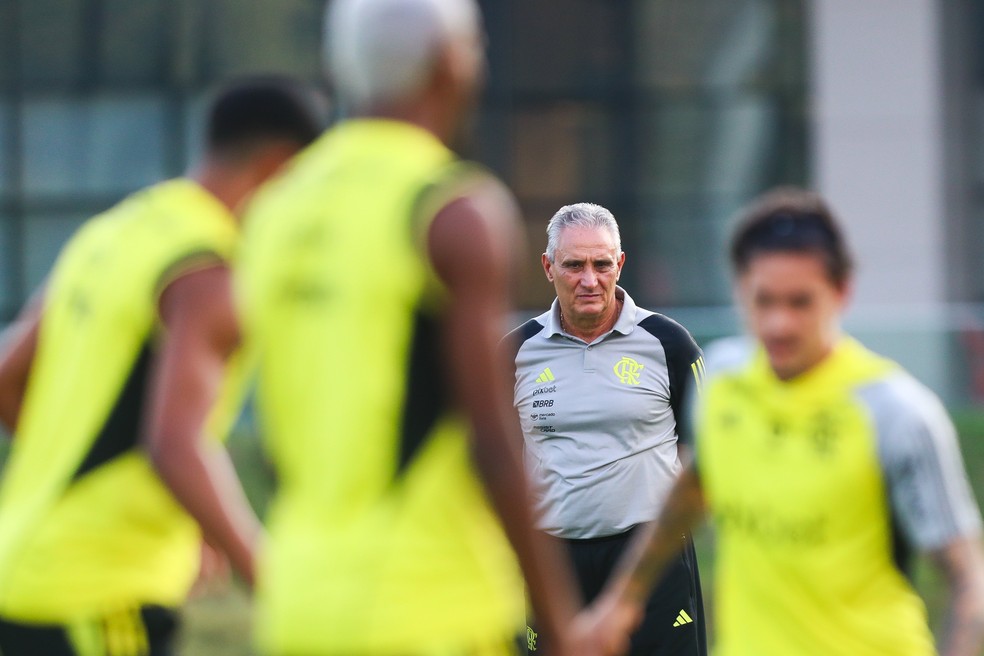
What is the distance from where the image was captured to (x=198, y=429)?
3.29 meters

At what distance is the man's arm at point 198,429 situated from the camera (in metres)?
3.27

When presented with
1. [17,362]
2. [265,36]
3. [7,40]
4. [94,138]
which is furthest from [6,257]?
[17,362]

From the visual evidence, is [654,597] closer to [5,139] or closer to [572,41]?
[572,41]

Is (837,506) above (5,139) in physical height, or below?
below

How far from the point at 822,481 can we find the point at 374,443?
952mm

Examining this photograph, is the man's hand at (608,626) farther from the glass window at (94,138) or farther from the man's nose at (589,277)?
the glass window at (94,138)

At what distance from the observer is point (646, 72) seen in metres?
20.7

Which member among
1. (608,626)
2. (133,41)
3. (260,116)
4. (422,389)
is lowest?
(608,626)

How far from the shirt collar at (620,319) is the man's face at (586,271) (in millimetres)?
62

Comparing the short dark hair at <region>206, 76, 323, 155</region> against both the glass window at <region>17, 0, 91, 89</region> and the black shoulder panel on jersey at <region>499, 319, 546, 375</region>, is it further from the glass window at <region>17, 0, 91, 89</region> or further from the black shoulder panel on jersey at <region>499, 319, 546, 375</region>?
the glass window at <region>17, 0, 91, 89</region>

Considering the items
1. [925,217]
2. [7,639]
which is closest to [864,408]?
[7,639]

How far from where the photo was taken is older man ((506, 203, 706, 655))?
5996 millimetres

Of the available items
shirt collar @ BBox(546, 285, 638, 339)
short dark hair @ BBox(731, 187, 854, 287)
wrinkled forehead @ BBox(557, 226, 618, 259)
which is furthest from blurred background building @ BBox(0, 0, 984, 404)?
short dark hair @ BBox(731, 187, 854, 287)

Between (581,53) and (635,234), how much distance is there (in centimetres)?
236
